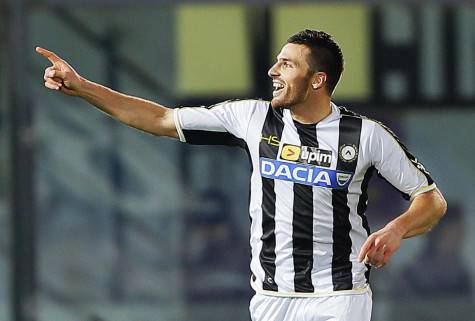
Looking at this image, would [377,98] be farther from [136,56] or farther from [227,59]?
[136,56]

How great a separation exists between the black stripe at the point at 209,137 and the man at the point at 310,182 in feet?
0.31

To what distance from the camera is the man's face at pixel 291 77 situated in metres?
5.98

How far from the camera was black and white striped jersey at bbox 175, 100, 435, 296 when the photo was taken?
19.6 feet

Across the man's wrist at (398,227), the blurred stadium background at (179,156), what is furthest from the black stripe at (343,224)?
the blurred stadium background at (179,156)

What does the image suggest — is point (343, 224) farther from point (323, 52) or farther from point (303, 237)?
point (323, 52)

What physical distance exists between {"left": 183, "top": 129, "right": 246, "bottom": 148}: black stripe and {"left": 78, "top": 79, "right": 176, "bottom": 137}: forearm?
0.07 metres

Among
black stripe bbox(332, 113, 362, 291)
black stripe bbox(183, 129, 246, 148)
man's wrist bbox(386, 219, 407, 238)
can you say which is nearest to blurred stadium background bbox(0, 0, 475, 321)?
black stripe bbox(183, 129, 246, 148)

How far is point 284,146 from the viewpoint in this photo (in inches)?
239

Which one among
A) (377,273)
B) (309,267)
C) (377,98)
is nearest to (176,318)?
(377,273)

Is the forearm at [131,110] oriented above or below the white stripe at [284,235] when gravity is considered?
above

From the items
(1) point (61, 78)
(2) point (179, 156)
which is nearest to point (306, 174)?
(1) point (61, 78)

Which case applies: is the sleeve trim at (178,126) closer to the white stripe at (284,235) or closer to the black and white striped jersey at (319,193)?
the black and white striped jersey at (319,193)

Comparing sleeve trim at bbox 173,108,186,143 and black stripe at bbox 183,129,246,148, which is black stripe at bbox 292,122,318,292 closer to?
black stripe at bbox 183,129,246,148

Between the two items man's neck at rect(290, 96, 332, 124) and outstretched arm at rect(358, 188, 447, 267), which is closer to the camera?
outstretched arm at rect(358, 188, 447, 267)
